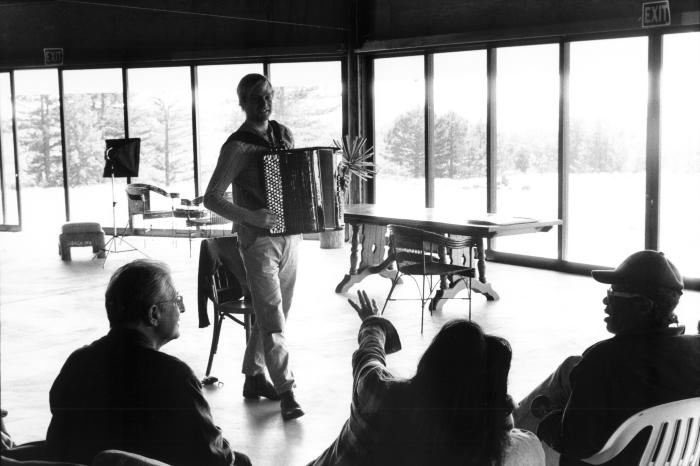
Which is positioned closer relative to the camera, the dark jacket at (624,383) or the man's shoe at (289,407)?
the dark jacket at (624,383)

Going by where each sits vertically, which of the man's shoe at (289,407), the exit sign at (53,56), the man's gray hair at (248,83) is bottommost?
the man's shoe at (289,407)

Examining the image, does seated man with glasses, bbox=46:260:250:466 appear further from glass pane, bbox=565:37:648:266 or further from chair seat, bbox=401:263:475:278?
glass pane, bbox=565:37:648:266

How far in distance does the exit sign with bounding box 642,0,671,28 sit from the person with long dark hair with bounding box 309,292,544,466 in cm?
711

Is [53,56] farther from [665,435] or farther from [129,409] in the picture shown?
[665,435]

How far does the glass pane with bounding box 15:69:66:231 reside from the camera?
42.0 ft

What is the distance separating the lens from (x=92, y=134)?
43.7 feet

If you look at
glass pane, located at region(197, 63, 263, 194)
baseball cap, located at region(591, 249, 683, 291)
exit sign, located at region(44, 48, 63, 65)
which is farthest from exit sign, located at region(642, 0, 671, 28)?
exit sign, located at region(44, 48, 63, 65)

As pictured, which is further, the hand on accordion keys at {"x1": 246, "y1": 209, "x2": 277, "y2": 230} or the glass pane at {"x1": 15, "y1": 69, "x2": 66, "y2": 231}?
the glass pane at {"x1": 15, "y1": 69, "x2": 66, "y2": 231}

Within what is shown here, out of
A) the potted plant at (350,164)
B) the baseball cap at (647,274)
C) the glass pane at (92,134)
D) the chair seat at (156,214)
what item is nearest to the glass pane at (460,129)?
the potted plant at (350,164)

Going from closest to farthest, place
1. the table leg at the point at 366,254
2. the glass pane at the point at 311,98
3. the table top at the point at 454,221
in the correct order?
the table top at the point at 454,221 < the table leg at the point at 366,254 < the glass pane at the point at 311,98

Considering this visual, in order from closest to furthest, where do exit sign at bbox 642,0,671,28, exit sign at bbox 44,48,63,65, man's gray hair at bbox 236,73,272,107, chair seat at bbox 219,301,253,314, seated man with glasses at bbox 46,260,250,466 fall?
1. seated man with glasses at bbox 46,260,250,466
2. man's gray hair at bbox 236,73,272,107
3. chair seat at bbox 219,301,253,314
4. exit sign at bbox 642,0,671,28
5. exit sign at bbox 44,48,63,65

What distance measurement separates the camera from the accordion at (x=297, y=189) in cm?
420

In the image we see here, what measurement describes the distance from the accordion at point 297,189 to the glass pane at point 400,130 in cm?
678

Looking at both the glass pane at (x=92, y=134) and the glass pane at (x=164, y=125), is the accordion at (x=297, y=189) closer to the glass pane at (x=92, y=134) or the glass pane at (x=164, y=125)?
the glass pane at (x=164, y=125)
